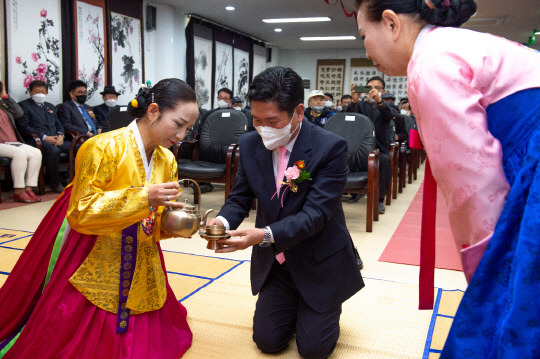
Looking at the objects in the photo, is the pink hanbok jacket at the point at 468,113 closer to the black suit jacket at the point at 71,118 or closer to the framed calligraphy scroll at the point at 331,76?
the black suit jacket at the point at 71,118

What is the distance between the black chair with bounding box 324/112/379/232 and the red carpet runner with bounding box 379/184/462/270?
291 mm

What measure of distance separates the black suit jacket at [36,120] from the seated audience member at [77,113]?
9.9 inches

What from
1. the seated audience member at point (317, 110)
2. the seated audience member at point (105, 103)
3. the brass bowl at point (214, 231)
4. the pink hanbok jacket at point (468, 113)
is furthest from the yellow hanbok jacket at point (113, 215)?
the seated audience member at point (105, 103)

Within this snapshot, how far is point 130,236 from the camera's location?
5.49ft

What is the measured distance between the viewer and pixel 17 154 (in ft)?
15.3

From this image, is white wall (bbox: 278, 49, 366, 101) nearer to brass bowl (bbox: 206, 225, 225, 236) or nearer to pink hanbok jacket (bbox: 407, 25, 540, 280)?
brass bowl (bbox: 206, 225, 225, 236)

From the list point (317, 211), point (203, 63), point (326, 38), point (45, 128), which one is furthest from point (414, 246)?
point (326, 38)

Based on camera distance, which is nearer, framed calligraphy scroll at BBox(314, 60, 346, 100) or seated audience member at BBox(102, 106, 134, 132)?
seated audience member at BBox(102, 106, 134, 132)

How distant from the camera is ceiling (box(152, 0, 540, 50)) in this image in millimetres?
8047

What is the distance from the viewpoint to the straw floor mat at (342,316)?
73.1 inches

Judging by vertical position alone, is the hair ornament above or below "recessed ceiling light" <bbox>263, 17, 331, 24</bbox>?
below

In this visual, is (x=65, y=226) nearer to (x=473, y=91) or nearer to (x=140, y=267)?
(x=140, y=267)

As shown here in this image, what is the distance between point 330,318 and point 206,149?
3.23 metres

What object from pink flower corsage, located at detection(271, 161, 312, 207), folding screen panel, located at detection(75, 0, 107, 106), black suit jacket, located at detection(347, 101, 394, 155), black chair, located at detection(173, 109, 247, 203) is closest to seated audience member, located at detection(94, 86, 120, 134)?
folding screen panel, located at detection(75, 0, 107, 106)
